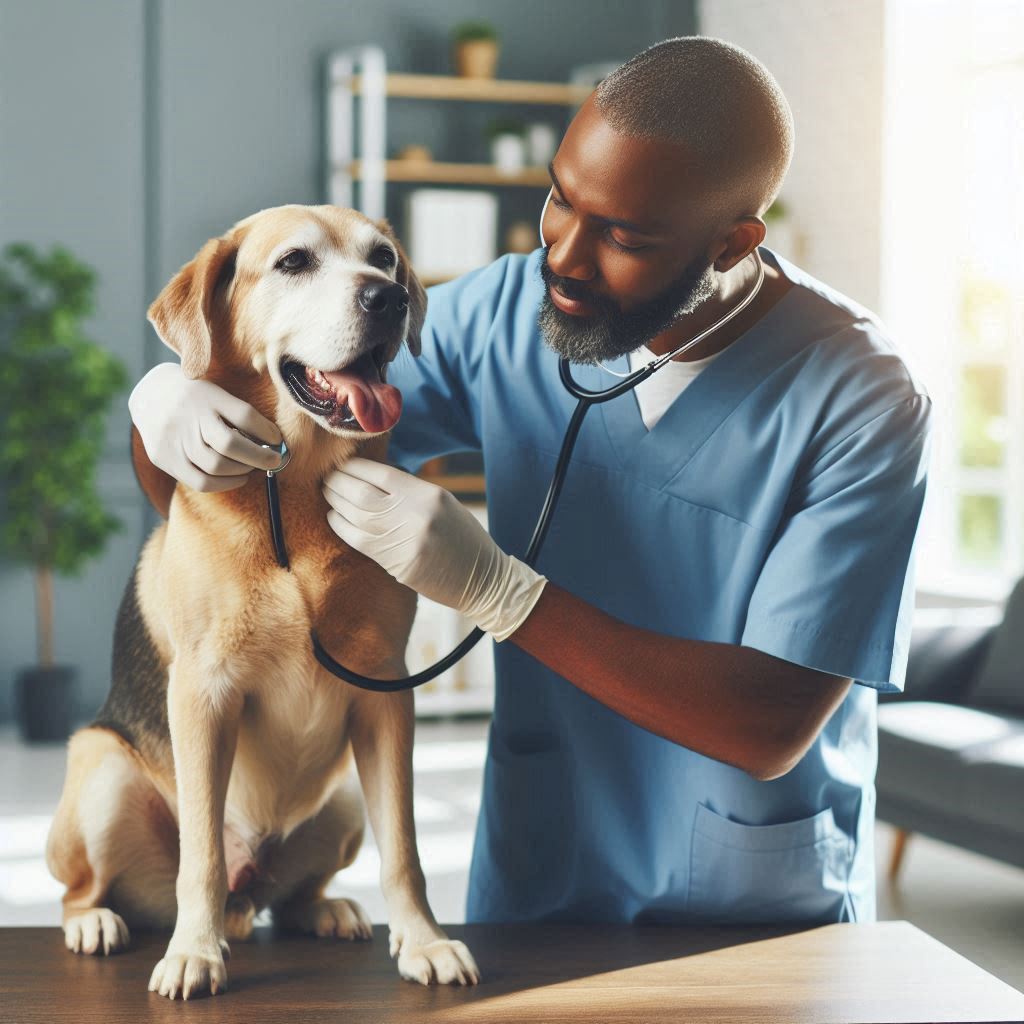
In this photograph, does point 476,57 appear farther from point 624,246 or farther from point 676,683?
point 676,683

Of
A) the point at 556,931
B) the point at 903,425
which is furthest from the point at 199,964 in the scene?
the point at 903,425

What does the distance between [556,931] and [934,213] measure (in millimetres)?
4457

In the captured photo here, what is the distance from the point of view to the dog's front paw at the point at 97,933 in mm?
1120

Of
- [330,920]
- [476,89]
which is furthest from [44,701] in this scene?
[330,920]

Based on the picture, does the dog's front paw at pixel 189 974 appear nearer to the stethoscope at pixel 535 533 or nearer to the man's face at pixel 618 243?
the stethoscope at pixel 535 533

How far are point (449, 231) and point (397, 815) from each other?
15.2 feet

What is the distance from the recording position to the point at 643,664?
1135 mm

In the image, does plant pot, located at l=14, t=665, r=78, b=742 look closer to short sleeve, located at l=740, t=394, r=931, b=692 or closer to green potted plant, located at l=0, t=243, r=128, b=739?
green potted plant, located at l=0, t=243, r=128, b=739

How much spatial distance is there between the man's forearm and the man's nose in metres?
0.30

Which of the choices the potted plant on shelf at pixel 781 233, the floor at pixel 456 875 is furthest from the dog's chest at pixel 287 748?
the potted plant on shelf at pixel 781 233

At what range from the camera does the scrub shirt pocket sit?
1.28m

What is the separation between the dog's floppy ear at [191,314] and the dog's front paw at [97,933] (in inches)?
19.5

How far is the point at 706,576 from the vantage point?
131 cm

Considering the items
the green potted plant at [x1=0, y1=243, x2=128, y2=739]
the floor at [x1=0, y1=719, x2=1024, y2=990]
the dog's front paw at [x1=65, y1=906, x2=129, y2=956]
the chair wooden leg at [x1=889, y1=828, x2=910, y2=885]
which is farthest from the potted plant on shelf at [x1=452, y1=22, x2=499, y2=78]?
the dog's front paw at [x1=65, y1=906, x2=129, y2=956]
